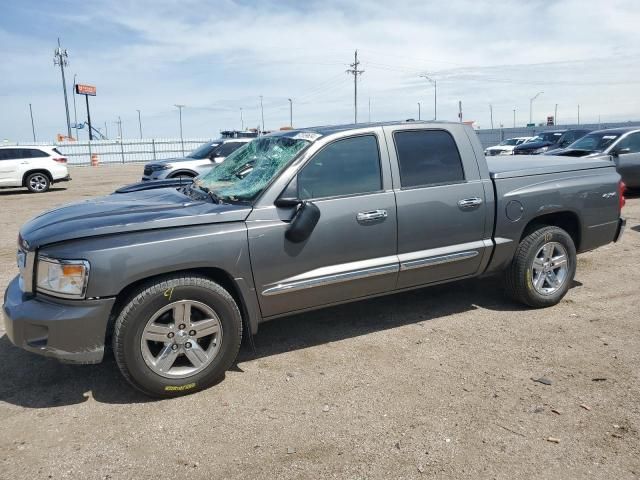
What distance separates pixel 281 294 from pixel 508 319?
2.24 meters

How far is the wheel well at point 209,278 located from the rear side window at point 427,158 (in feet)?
5.26

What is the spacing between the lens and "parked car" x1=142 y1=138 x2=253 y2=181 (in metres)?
13.4

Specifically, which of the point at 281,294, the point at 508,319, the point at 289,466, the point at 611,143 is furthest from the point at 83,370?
the point at 611,143

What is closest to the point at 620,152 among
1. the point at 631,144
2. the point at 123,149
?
the point at 631,144

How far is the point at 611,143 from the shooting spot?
11523mm

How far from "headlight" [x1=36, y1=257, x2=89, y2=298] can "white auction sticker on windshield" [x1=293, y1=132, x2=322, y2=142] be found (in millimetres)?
1871

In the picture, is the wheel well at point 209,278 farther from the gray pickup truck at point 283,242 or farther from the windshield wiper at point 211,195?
the windshield wiper at point 211,195

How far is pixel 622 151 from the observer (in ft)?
37.0

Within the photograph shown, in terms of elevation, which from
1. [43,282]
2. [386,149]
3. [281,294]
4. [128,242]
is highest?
[386,149]

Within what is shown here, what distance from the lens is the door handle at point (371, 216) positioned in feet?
13.2

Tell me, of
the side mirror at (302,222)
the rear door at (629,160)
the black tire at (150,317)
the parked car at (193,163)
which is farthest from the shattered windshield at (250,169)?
the rear door at (629,160)

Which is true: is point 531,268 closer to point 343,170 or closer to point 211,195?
point 343,170

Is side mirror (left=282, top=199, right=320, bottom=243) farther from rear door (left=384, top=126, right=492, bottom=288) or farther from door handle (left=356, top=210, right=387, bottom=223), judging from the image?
rear door (left=384, top=126, right=492, bottom=288)

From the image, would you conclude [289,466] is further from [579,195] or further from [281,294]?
[579,195]
